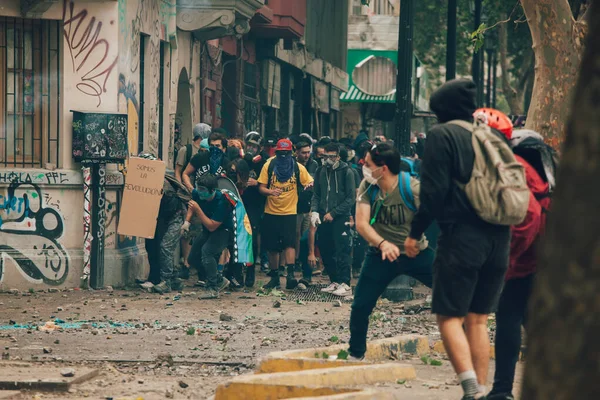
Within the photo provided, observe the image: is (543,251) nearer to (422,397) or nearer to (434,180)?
(434,180)

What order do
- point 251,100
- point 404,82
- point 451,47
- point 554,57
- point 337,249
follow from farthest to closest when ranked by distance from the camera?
point 251,100 < point 451,47 < point 337,249 < point 404,82 < point 554,57

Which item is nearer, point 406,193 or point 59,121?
point 406,193

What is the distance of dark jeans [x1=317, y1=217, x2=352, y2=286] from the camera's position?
14.2 meters

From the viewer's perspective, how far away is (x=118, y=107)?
547 inches

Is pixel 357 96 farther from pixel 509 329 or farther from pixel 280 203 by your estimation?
pixel 509 329

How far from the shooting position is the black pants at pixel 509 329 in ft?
21.1

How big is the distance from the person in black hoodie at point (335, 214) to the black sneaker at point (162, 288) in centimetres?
187

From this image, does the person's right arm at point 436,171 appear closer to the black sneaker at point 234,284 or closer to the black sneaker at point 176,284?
the black sneaker at point 176,284

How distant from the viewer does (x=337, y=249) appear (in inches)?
561

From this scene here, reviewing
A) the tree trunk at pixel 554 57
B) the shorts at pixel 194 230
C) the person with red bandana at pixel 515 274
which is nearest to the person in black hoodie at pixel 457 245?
the person with red bandana at pixel 515 274

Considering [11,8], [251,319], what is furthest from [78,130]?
[251,319]

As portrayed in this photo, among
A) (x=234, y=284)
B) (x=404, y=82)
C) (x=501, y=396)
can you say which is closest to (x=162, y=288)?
(x=234, y=284)

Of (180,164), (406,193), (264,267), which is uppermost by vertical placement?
(406,193)

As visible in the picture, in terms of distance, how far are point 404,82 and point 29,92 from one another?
4.31 metres
